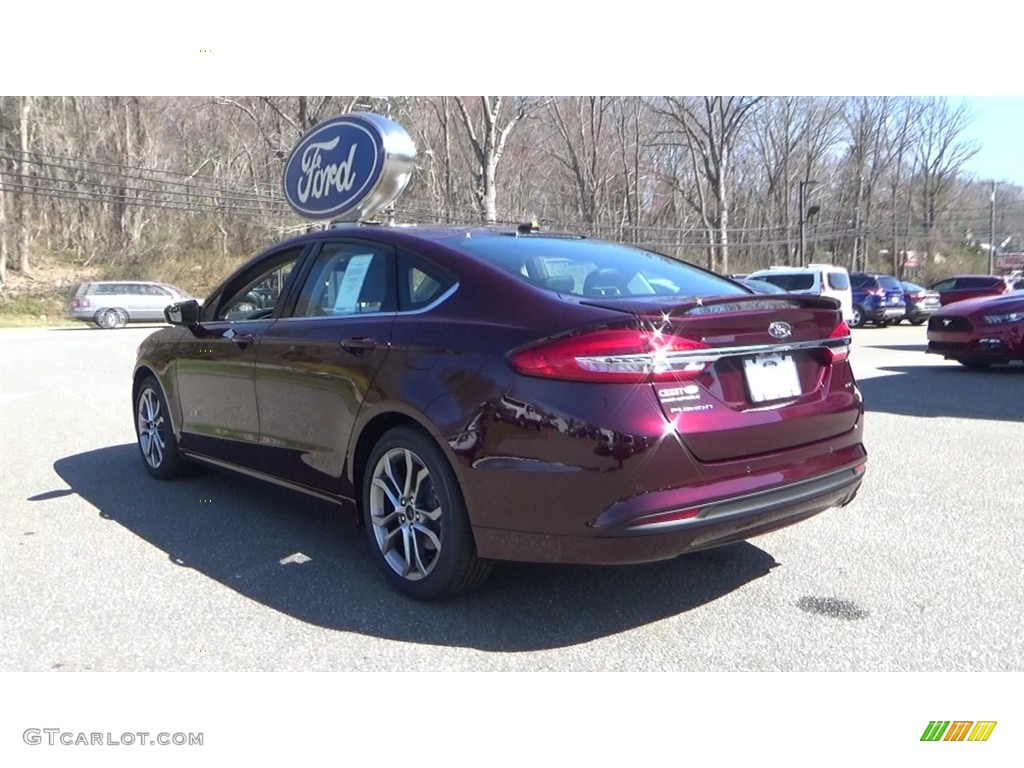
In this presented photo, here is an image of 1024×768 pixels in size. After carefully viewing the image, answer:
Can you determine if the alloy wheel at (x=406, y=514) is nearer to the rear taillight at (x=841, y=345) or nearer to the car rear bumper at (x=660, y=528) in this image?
the car rear bumper at (x=660, y=528)

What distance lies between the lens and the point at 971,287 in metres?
25.5

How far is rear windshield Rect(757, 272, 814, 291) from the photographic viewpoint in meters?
19.3

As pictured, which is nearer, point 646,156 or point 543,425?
point 543,425

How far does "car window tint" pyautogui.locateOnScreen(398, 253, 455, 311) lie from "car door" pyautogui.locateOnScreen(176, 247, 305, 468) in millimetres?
1000

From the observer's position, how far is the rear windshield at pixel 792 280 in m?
19.3

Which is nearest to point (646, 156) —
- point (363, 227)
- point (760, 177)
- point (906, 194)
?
point (760, 177)

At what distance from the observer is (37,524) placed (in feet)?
15.5

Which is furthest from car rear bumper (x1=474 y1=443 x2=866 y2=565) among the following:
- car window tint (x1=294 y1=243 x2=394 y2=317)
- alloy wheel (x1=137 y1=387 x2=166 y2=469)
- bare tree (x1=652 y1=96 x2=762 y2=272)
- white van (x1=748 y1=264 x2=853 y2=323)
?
bare tree (x1=652 y1=96 x2=762 y2=272)

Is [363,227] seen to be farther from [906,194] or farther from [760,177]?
[906,194]

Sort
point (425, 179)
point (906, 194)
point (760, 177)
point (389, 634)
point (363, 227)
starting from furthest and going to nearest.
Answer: point (906, 194), point (760, 177), point (425, 179), point (363, 227), point (389, 634)

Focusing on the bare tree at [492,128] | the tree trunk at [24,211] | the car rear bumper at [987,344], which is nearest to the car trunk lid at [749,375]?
the car rear bumper at [987,344]

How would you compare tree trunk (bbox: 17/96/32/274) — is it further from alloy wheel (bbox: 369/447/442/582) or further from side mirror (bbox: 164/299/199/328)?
alloy wheel (bbox: 369/447/442/582)

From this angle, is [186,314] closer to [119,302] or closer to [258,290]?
[258,290]
